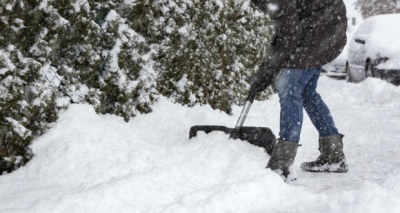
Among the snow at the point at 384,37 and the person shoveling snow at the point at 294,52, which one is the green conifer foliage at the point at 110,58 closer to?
the person shoveling snow at the point at 294,52

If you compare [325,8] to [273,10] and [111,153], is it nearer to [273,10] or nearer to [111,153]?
[273,10]

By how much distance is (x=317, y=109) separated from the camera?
498 cm

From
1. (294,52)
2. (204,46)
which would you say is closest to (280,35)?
(294,52)

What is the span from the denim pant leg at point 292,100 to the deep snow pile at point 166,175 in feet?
1.30

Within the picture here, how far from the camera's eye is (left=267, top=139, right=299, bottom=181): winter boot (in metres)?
4.57

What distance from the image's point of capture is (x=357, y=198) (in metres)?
3.65

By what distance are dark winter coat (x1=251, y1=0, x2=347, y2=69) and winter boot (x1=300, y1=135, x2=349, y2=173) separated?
79cm

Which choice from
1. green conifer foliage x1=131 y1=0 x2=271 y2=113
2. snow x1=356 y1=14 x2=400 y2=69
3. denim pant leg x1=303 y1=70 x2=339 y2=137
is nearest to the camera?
denim pant leg x1=303 y1=70 x2=339 y2=137

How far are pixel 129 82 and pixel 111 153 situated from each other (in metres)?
1.13

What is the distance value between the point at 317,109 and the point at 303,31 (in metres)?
0.77

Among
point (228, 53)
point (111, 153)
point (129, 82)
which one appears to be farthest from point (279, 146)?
point (228, 53)

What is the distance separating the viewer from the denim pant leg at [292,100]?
15.1 ft

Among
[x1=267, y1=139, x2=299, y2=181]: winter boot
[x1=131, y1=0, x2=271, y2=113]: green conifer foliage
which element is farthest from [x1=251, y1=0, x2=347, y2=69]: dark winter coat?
[x1=131, y1=0, x2=271, y2=113]: green conifer foliage

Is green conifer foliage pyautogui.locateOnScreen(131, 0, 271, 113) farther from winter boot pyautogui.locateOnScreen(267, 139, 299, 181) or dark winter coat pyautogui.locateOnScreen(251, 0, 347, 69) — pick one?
winter boot pyautogui.locateOnScreen(267, 139, 299, 181)
